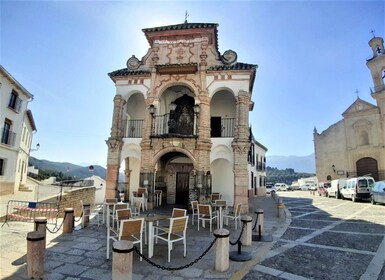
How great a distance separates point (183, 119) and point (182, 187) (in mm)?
4457

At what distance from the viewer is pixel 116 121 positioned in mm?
13594

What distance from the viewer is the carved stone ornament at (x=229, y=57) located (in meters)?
13.5

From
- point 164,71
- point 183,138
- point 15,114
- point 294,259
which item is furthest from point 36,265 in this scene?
point 15,114

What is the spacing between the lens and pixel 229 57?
13547 mm

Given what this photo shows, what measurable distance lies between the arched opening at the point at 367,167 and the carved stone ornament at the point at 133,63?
28778mm

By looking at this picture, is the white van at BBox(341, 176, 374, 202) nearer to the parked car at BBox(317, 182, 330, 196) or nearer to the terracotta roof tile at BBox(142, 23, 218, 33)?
the parked car at BBox(317, 182, 330, 196)

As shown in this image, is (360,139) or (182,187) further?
(360,139)

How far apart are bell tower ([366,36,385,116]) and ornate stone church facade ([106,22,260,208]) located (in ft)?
78.0

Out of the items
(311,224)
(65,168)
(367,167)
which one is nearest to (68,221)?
(311,224)

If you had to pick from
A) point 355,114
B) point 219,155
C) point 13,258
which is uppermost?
point 355,114

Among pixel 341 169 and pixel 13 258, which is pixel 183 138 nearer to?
pixel 13 258

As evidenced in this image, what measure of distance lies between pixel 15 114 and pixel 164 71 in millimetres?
13461

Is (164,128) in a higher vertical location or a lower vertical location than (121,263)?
higher

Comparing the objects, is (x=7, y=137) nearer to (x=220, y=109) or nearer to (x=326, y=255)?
(x=220, y=109)
